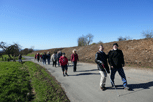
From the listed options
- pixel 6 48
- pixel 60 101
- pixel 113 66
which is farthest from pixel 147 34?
pixel 6 48

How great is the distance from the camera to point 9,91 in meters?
4.81

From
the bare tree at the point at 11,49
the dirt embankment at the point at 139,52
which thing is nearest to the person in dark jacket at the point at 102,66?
the dirt embankment at the point at 139,52

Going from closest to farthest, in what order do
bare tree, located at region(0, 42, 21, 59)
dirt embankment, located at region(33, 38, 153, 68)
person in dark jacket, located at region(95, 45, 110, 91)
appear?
person in dark jacket, located at region(95, 45, 110, 91) < dirt embankment, located at region(33, 38, 153, 68) < bare tree, located at region(0, 42, 21, 59)

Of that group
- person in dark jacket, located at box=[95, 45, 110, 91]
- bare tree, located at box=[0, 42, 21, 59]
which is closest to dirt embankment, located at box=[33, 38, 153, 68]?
person in dark jacket, located at box=[95, 45, 110, 91]

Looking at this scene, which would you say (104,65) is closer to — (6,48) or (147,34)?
(6,48)

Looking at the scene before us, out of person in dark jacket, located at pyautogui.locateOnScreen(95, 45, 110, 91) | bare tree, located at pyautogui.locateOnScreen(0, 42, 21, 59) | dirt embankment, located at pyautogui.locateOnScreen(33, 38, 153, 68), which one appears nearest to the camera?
person in dark jacket, located at pyautogui.locateOnScreen(95, 45, 110, 91)

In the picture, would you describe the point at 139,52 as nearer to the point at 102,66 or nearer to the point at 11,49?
the point at 102,66

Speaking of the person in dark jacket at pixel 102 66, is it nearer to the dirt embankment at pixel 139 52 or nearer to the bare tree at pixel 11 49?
the dirt embankment at pixel 139 52

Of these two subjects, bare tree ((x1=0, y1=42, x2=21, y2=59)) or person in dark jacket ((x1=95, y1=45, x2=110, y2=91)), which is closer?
person in dark jacket ((x1=95, y1=45, x2=110, y2=91))

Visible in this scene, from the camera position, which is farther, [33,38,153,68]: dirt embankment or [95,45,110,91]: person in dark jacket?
[33,38,153,68]: dirt embankment

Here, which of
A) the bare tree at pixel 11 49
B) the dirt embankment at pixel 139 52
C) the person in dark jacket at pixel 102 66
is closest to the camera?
the person in dark jacket at pixel 102 66

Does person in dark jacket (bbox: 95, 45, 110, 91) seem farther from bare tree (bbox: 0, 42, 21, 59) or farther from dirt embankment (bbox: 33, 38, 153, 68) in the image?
bare tree (bbox: 0, 42, 21, 59)

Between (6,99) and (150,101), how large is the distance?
5813 millimetres

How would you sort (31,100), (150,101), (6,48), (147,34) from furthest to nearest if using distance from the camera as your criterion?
(147,34), (6,48), (31,100), (150,101)
